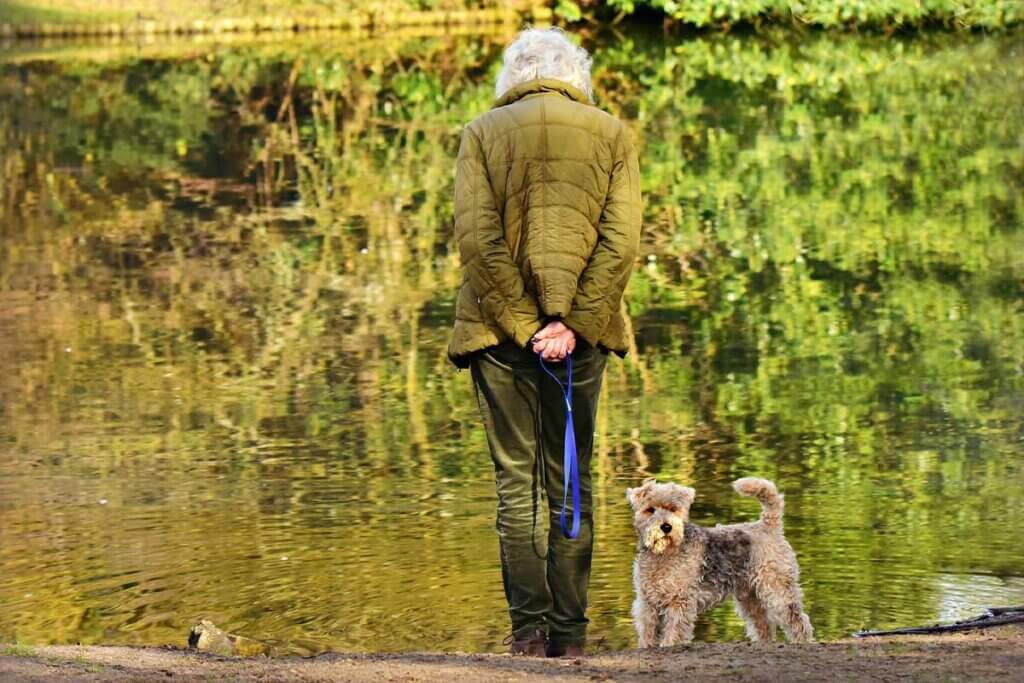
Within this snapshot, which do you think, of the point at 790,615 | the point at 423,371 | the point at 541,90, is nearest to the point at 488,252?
the point at 541,90

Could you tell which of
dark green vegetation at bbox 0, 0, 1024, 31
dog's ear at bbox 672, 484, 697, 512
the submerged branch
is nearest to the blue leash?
dog's ear at bbox 672, 484, 697, 512

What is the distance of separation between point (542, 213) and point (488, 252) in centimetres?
20

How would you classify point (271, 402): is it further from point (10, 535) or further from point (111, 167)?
point (111, 167)

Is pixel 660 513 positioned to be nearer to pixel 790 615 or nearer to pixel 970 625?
pixel 790 615

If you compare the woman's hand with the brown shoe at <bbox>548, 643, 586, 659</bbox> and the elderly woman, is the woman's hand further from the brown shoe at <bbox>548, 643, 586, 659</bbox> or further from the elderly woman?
the brown shoe at <bbox>548, 643, 586, 659</bbox>

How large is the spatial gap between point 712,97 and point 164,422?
51.4 ft

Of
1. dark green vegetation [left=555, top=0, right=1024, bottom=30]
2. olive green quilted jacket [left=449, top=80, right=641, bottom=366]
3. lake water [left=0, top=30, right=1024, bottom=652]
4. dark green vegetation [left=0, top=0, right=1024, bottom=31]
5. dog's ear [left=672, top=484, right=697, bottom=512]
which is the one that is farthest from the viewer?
dark green vegetation [left=0, top=0, right=1024, bottom=31]

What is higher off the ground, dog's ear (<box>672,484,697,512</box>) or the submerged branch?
dog's ear (<box>672,484,697,512</box>)

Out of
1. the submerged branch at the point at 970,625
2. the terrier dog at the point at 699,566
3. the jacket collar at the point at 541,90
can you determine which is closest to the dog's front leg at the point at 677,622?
the terrier dog at the point at 699,566

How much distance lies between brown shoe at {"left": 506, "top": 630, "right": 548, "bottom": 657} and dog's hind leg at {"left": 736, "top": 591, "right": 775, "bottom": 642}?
688 millimetres

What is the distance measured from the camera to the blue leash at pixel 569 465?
617 centimetres

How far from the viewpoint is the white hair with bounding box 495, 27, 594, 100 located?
6.12m

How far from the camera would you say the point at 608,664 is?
5840mm

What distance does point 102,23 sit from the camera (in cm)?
3662
